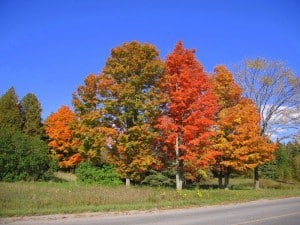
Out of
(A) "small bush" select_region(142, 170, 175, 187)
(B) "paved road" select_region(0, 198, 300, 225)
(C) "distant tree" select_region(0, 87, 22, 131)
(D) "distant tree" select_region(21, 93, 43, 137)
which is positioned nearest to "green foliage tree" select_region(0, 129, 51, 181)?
(A) "small bush" select_region(142, 170, 175, 187)

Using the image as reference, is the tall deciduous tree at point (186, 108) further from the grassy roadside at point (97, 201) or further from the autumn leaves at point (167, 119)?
the grassy roadside at point (97, 201)

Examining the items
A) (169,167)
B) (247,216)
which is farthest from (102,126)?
(247,216)

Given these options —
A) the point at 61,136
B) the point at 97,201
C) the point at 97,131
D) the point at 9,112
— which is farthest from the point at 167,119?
the point at 9,112

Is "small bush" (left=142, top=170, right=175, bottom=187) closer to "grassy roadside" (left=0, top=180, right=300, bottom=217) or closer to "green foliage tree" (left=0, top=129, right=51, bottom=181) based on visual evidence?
"green foliage tree" (left=0, top=129, right=51, bottom=181)

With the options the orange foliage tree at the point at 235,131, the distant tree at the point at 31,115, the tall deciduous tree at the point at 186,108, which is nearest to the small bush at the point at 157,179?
the orange foliage tree at the point at 235,131

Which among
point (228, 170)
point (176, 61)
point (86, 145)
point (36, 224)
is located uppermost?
point (176, 61)

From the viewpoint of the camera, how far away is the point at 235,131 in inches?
1309

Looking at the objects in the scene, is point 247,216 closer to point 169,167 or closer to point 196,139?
point 196,139

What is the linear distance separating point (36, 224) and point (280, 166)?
255 feet

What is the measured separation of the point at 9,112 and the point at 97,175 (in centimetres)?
2895

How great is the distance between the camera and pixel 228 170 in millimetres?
36250

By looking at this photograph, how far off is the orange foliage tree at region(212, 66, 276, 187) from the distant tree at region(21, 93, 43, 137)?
34990 mm

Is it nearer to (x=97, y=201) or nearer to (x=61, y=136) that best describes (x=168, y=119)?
(x=97, y=201)

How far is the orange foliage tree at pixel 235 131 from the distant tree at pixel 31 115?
35.0m
